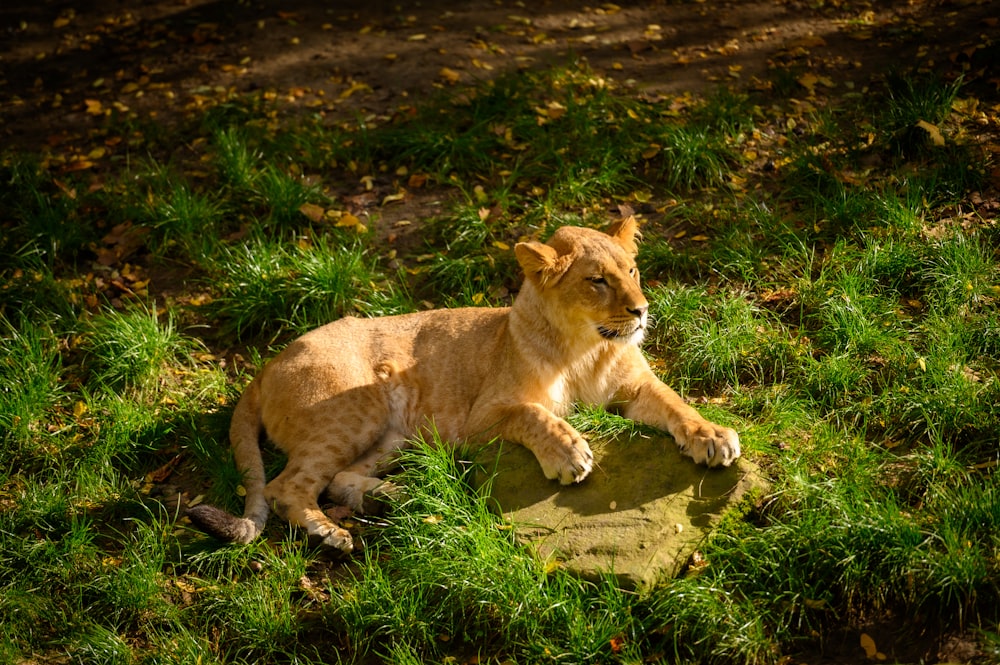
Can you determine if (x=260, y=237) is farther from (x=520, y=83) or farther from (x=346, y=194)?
(x=520, y=83)

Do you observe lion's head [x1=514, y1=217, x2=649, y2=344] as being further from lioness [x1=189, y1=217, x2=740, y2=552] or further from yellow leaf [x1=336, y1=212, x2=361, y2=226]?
yellow leaf [x1=336, y1=212, x2=361, y2=226]

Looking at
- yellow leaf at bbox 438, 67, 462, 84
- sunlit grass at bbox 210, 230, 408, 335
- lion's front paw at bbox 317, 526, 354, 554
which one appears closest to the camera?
lion's front paw at bbox 317, 526, 354, 554

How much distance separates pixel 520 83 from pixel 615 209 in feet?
→ 6.19

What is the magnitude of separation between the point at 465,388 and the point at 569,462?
1135mm

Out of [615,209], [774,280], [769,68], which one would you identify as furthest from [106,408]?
[769,68]

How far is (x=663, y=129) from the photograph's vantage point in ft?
26.4

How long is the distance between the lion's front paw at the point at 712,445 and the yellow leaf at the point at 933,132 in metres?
3.68

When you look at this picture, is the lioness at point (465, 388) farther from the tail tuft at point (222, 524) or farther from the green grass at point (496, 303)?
the green grass at point (496, 303)

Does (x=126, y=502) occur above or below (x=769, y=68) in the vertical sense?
below

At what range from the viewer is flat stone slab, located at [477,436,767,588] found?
4.54 meters

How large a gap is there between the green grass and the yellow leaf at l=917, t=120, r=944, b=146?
10cm

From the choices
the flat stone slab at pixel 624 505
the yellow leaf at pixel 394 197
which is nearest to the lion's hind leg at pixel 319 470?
the flat stone slab at pixel 624 505

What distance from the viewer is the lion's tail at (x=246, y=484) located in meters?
4.86

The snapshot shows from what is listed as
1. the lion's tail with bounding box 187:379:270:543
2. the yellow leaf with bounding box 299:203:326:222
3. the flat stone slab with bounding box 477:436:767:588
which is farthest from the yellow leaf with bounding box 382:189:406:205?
the flat stone slab with bounding box 477:436:767:588
